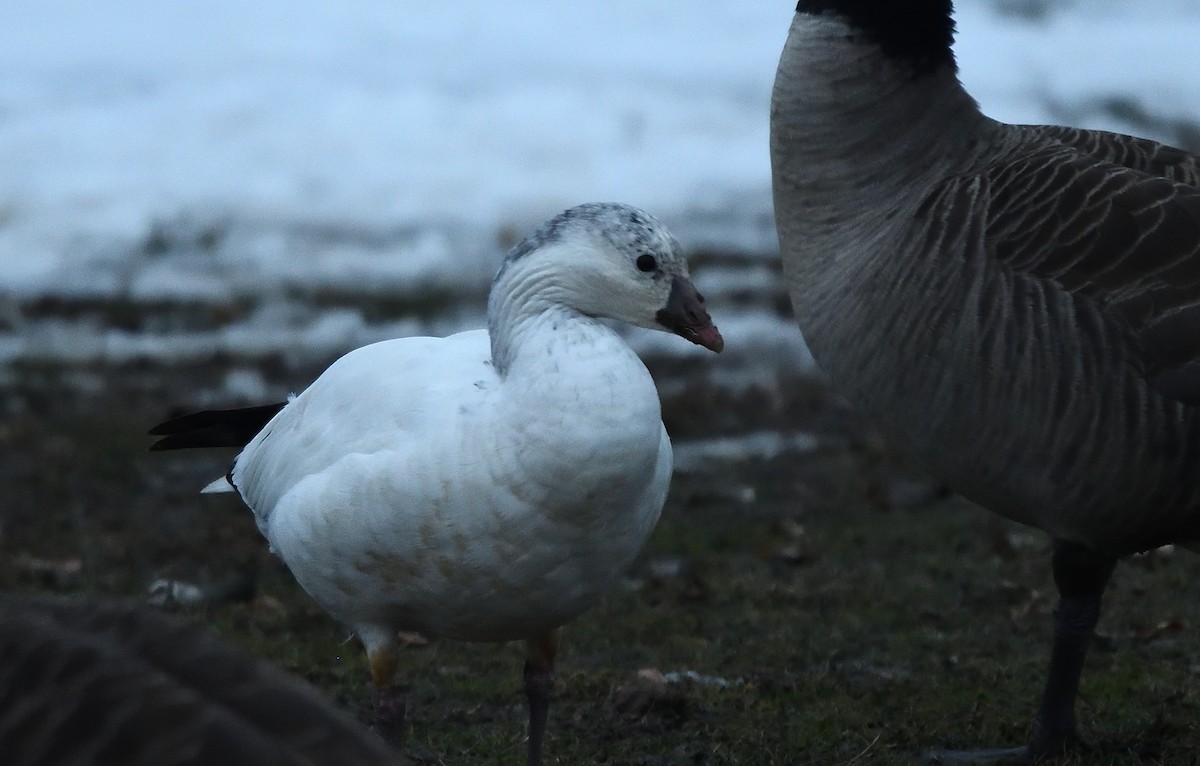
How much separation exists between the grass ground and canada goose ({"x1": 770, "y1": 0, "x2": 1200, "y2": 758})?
66 centimetres

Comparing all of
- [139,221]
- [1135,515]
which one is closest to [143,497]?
[1135,515]

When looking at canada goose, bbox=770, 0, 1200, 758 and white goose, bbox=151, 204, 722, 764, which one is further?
A: canada goose, bbox=770, 0, 1200, 758

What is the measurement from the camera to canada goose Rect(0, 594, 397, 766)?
106 inches

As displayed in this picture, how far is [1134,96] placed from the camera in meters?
18.8

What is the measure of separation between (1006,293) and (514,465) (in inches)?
67.0

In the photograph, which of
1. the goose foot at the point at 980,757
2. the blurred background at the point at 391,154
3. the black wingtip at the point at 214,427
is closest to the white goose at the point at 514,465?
the black wingtip at the point at 214,427

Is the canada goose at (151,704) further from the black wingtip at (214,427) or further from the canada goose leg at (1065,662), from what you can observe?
the canada goose leg at (1065,662)

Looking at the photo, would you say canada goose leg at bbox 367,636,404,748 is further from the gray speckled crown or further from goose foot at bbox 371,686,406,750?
the gray speckled crown

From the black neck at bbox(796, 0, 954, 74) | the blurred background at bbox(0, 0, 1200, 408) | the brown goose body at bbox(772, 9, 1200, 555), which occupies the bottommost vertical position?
the blurred background at bbox(0, 0, 1200, 408)

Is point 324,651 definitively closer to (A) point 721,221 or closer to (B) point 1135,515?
(B) point 1135,515

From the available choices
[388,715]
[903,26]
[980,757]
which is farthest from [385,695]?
[903,26]

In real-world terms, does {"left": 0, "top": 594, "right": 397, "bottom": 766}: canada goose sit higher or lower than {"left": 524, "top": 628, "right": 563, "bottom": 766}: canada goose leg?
higher

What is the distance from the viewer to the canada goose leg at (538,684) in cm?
453

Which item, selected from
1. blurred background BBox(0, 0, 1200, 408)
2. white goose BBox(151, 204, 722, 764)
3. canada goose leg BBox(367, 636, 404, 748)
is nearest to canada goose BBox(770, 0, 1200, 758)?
white goose BBox(151, 204, 722, 764)
